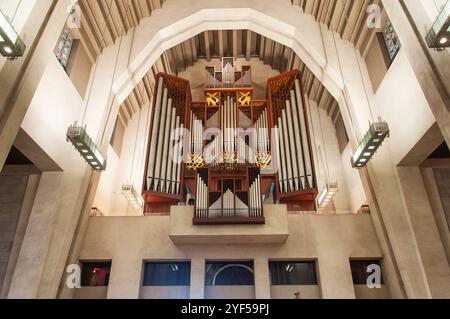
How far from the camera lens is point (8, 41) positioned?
508cm

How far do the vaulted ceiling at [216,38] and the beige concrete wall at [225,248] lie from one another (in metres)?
5.37

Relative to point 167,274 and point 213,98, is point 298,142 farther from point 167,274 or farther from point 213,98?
point 167,274

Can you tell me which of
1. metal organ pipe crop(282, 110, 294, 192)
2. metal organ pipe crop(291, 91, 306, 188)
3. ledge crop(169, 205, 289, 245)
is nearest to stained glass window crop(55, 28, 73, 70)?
ledge crop(169, 205, 289, 245)

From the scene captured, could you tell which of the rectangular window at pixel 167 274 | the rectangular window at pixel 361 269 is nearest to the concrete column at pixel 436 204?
the rectangular window at pixel 361 269

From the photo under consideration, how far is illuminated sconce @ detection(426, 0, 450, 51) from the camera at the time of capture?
5039 mm

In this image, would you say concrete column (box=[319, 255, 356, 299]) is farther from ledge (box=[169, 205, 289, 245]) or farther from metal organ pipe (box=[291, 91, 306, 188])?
metal organ pipe (box=[291, 91, 306, 188])

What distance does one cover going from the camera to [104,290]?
991 cm

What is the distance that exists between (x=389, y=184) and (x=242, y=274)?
15.0ft

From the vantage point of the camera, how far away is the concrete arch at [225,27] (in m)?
11.5

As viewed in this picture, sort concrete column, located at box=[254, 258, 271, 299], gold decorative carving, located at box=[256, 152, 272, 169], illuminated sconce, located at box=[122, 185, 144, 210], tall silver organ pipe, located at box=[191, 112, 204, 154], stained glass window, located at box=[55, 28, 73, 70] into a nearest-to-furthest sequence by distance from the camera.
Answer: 1. concrete column, located at box=[254, 258, 271, 299]
2. stained glass window, located at box=[55, 28, 73, 70]
3. illuminated sconce, located at box=[122, 185, 144, 210]
4. gold decorative carving, located at box=[256, 152, 272, 169]
5. tall silver organ pipe, located at box=[191, 112, 204, 154]

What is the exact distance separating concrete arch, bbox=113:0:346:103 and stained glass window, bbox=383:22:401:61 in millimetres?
1686

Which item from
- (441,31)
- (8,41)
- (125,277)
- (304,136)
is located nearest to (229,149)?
(304,136)

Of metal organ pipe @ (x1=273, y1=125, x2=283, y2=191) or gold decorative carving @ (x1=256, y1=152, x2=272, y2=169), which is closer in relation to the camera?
metal organ pipe @ (x1=273, y1=125, x2=283, y2=191)

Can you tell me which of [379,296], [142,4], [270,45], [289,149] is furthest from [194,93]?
[379,296]
